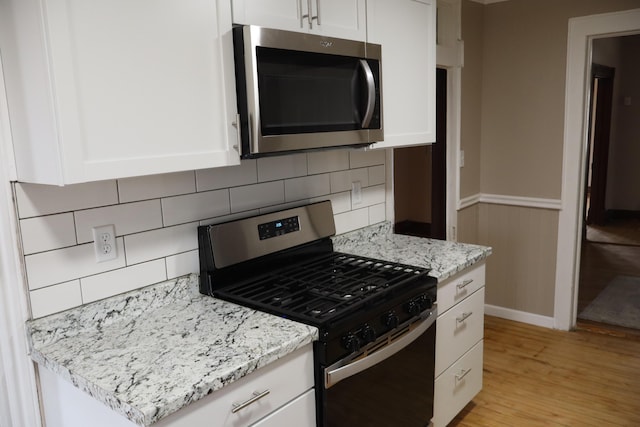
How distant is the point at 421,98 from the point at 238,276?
1177 millimetres

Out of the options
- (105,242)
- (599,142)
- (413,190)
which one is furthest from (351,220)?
(599,142)

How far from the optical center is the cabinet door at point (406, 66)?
213 centimetres

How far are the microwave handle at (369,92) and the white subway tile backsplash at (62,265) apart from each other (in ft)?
3.23

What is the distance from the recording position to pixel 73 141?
4.09 ft

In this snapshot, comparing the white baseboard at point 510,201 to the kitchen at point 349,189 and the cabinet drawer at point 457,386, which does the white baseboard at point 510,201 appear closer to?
the kitchen at point 349,189

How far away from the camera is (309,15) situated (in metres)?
1.76

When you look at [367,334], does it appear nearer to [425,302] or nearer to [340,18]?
[425,302]

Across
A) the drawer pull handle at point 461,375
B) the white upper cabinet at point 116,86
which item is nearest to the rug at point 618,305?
the drawer pull handle at point 461,375

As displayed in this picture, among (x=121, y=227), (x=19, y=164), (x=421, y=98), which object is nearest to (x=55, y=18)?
(x=19, y=164)

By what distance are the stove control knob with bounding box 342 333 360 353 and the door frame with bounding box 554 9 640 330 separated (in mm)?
2424

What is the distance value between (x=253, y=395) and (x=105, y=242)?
26.6 inches

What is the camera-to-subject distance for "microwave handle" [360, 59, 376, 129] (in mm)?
1919

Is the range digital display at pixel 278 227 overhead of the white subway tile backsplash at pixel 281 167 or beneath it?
beneath

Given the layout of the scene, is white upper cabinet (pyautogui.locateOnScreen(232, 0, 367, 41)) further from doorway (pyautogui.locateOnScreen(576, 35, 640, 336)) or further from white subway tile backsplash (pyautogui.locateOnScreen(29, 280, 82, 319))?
doorway (pyautogui.locateOnScreen(576, 35, 640, 336))
